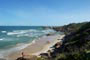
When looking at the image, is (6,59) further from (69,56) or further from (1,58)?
(69,56)

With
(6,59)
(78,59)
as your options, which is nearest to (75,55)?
(78,59)

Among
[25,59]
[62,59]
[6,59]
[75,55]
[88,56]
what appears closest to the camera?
[88,56]

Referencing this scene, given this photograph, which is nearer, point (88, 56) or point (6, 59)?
point (88, 56)

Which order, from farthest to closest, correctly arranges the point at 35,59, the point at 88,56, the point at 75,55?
the point at 35,59 → the point at 75,55 → the point at 88,56

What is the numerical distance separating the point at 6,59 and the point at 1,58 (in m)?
0.75

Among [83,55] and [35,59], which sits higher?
[83,55]

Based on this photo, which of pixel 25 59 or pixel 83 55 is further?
pixel 25 59

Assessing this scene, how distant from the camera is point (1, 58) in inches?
935

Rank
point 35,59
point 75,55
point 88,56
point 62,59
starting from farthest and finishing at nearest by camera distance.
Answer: point 35,59, point 62,59, point 75,55, point 88,56

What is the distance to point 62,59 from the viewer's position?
40.0 ft

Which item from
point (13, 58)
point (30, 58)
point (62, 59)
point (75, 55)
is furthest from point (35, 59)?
point (13, 58)

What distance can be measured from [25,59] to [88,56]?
8898mm

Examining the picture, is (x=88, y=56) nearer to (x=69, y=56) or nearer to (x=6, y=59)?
(x=69, y=56)

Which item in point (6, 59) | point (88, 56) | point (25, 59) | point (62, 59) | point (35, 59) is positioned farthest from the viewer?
point (6, 59)
